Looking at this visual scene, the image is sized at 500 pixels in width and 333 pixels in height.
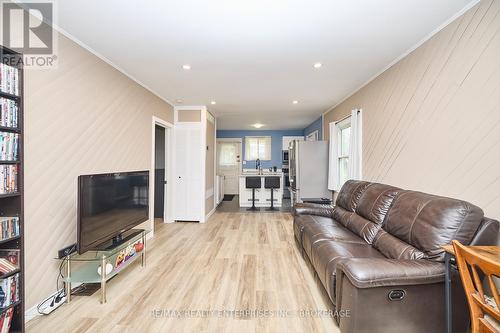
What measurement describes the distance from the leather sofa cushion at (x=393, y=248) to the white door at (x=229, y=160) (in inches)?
260

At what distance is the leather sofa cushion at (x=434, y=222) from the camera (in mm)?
1551

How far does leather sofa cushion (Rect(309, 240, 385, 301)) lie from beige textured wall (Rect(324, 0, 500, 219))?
2.79 feet

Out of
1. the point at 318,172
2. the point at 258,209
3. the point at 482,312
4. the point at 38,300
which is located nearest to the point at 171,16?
the point at 38,300

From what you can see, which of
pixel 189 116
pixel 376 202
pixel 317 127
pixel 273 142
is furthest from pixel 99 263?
pixel 273 142

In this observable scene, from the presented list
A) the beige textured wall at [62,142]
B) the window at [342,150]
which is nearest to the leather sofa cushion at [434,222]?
the window at [342,150]

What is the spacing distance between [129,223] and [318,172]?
12.6 feet

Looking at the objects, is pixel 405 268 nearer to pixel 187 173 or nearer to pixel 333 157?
pixel 333 157

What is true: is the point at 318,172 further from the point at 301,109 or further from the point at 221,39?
the point at 221,39

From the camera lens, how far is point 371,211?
2.52 m

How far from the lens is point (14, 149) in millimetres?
1501

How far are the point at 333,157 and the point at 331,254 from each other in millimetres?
2925

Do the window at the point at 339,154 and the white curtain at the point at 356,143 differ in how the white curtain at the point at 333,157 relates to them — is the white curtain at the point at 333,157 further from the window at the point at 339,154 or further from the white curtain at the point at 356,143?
the white curtain at the point at 356,143

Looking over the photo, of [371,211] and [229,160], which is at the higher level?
[229,160]

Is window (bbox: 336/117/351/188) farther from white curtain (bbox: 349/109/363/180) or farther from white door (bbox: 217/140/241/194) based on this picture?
white door (bbox: 217/140/241/194)
